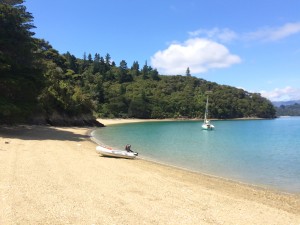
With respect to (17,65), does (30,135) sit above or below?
below

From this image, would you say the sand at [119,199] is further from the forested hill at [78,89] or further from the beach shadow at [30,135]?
the forested hill at [78,89]

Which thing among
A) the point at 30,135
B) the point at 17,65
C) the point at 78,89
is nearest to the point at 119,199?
the point at 30,135

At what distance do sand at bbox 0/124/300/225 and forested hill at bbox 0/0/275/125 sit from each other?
49.6 ft

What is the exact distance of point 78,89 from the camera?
6825 cm

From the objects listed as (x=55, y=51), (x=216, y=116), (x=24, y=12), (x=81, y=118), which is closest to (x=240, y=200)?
(x=24, y=12)

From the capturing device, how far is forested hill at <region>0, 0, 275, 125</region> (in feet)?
98.1

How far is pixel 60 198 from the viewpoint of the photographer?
33.8 ft

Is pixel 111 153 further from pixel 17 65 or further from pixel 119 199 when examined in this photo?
pixel 17 65

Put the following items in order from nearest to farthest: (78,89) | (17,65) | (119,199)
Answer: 1. (119,199)
2. (17,65)
3. (78,89)

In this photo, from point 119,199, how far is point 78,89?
197 ft

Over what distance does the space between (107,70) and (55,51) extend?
72.9 m

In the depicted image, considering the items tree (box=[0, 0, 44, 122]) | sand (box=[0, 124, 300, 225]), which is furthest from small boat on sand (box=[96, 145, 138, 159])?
tree (box=[0, 0, 44, 122])

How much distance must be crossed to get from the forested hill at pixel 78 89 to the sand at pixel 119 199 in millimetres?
15111

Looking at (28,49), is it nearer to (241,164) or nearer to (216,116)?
(241,164)
